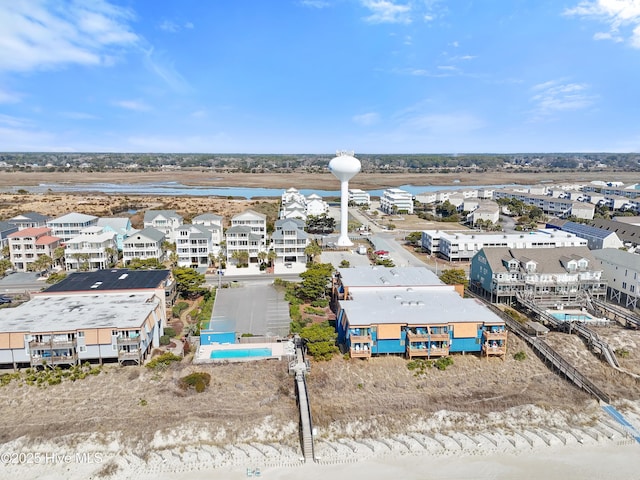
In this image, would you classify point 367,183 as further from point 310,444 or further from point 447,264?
point 310,444

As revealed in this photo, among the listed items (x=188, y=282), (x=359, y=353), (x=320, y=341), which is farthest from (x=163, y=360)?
(x=188, y=282)

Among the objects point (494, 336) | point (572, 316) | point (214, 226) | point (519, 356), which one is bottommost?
point (519, 356)

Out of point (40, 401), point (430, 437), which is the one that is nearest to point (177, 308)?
point (40, 401)

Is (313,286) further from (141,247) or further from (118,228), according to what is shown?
(118,228)

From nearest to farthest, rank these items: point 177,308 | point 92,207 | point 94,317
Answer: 1. point 94,317
2. point 177,308
3. point 92,207

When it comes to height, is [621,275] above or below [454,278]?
above

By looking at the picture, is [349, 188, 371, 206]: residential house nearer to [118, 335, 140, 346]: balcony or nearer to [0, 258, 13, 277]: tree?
[0, 258, 13, 277]: tree

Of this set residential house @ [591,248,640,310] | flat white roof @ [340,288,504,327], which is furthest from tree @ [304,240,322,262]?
residential house @ [591,248,640,310]
